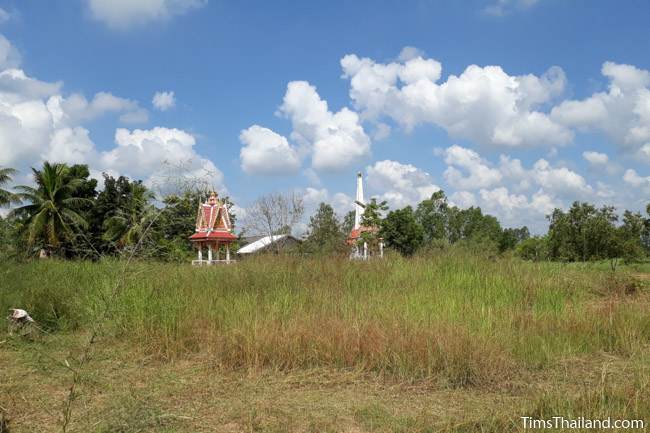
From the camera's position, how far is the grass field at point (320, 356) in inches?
136

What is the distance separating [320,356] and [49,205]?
3227 centimetres

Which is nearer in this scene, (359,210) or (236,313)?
(236,313)

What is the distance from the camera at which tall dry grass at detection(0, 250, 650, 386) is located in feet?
15.2

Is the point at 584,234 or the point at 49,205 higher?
the point at 49,205

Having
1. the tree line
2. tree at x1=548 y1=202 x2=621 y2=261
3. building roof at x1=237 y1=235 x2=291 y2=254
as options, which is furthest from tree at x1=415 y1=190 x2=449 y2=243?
tree at x1=548 y1=202 x2=621 y2=261

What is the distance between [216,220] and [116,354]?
22.7 metres

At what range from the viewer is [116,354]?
5.12m

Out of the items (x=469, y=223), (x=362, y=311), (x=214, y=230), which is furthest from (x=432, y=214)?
(x=362, y=311)

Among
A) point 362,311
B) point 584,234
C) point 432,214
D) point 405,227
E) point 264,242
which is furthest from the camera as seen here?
point 432,214

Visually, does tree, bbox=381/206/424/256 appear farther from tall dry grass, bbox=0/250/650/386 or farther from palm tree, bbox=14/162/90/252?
tall dry grass, bbox=0/250/650/386

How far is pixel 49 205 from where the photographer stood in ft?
104

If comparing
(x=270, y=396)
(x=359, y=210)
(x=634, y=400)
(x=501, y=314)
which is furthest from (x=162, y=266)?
(x=359, y=210)

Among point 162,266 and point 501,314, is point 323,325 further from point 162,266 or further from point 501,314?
point 162,266

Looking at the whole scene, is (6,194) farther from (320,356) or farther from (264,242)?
(320,356)
